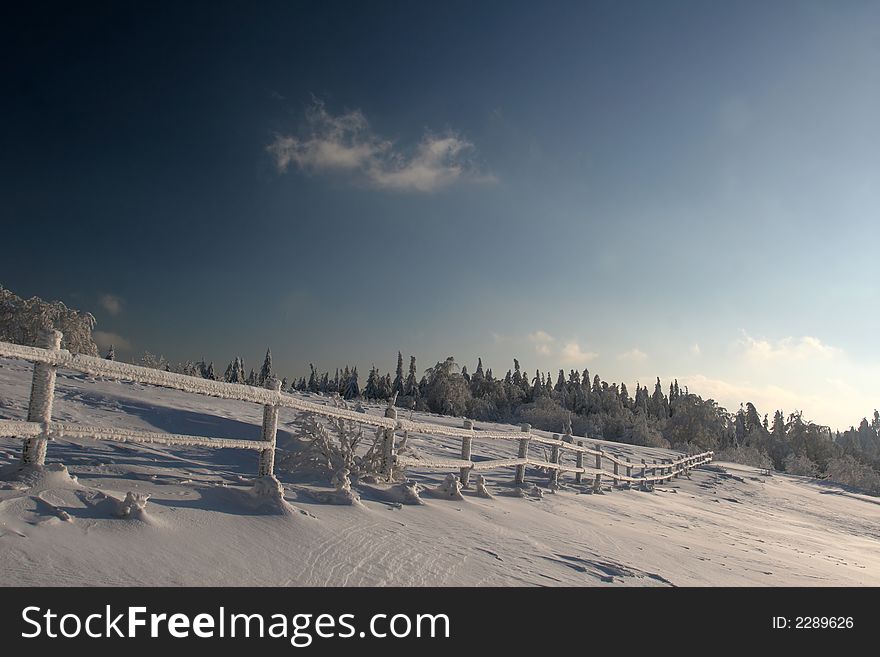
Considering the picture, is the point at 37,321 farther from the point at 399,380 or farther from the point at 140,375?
the point at 399,380

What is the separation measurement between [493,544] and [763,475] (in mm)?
25353

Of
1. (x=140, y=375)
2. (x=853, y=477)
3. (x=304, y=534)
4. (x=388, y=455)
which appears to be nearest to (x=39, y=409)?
(x=140, y=375)

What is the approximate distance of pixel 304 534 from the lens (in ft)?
14.3

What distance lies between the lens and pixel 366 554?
4.13 metres

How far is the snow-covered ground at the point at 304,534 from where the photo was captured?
3373 mm

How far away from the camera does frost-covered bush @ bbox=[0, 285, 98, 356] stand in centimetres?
2591

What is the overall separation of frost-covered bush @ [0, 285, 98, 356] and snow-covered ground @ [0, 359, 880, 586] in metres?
18.2

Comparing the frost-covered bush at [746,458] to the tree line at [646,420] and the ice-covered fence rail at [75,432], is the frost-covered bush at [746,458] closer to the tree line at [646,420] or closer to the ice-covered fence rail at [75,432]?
the tree line at [646,420]

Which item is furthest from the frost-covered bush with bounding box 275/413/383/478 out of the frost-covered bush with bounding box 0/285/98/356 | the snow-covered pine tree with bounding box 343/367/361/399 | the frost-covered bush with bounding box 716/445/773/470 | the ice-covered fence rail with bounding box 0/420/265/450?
the snow-covered pine tree with bounding box 343/367/361/399

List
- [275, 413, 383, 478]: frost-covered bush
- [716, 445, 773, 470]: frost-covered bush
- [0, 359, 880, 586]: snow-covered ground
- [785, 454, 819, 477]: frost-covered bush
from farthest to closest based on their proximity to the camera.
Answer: [785, 454, 819, 477]: frost-covered bush
[716, 445, 773, 470]: frost-covered bush
[275, 413, 383, 478]: frost-covered bush
[0, 359, 880, 586]: snow-covered ground

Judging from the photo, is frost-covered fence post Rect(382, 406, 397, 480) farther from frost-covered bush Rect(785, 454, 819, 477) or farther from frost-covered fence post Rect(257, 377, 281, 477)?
frost-covered bush Rect(785, 454, 819, 477)
